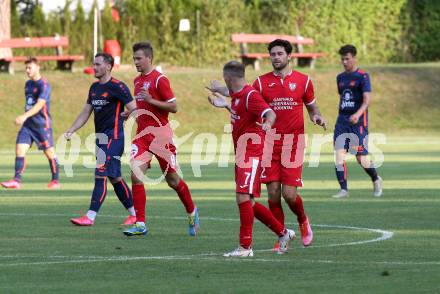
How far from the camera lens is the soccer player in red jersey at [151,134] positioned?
14.5 metres

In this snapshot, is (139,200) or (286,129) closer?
(286,129)

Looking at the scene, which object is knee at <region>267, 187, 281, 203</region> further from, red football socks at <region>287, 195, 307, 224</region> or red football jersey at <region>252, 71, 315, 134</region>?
red football jersey at <region>252, 71, 315, 134</region>

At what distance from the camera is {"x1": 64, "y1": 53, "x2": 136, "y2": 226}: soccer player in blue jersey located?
1548 cm

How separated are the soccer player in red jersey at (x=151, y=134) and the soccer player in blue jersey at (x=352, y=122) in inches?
212

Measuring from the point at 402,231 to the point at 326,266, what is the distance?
3.26 metres

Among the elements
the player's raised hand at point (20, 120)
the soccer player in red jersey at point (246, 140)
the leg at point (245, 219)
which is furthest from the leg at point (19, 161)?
the leg at point (245, 219)

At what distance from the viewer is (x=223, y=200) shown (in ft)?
63.2

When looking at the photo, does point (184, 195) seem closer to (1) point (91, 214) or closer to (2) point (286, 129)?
(1) point (91, 214)

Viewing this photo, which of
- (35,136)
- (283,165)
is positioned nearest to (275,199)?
(283,165)

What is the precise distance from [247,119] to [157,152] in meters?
2.48

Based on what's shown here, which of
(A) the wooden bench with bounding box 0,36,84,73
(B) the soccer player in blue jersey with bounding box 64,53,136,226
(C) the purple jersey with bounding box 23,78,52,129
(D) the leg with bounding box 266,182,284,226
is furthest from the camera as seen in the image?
(A) the wooden bench with bounding box 0,36,84,73

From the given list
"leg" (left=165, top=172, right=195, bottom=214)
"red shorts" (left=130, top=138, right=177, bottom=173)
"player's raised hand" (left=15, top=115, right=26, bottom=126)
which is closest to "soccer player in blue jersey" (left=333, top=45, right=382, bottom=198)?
"player's raised hand" (left=15, top=115, right=26, bottom=126)

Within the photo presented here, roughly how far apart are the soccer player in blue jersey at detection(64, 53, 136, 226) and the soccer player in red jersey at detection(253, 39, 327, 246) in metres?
2.80

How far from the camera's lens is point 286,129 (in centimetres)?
1310
